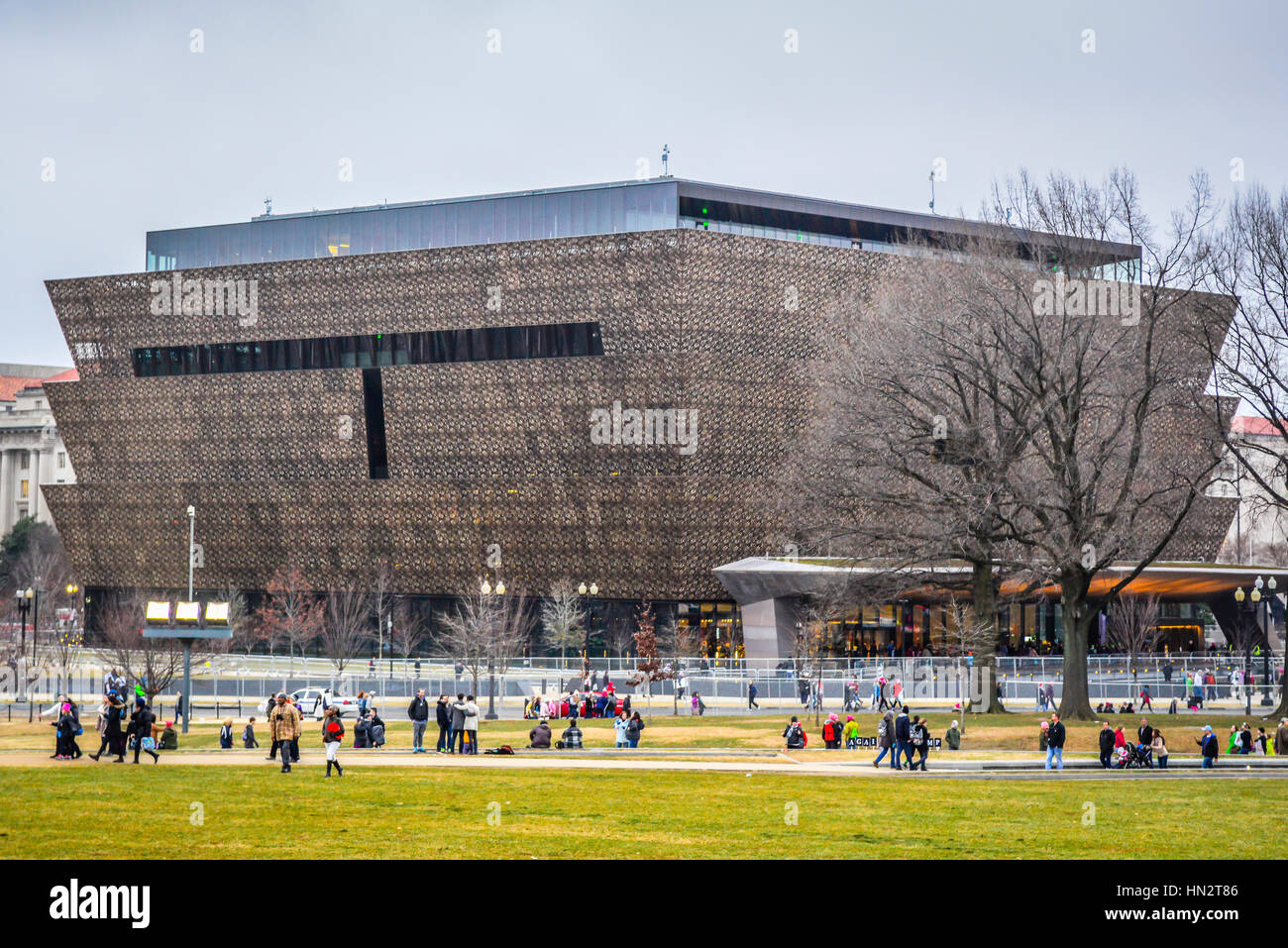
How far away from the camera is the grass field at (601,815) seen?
1997cm

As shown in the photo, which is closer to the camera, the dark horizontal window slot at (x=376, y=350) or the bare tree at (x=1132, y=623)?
the bare tree at (x=1132, y=623)

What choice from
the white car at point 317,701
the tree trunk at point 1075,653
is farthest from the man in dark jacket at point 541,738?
the tree trunk at point 1075,653

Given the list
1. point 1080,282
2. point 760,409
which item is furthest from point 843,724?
point 760,409

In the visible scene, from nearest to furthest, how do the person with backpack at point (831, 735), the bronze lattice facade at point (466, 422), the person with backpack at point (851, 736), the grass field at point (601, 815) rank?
the grass field at point (601, 815) < the person with backpack at point (831, 735) < the person with backpack at point (851, 736) < the bronze lattice facade at point (466, 422)

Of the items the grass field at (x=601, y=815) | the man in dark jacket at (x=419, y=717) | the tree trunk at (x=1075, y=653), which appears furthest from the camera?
the tree trunk at (x=1075, y=653)

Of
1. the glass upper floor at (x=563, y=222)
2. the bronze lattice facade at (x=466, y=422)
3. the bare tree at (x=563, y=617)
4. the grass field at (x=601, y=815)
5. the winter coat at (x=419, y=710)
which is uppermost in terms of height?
the glass upper floor at (x=563, y=222)

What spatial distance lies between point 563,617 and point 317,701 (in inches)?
1288

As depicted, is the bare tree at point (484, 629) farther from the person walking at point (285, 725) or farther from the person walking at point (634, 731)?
the person walking at point (285, 725)

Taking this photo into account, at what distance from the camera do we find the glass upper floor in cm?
9281

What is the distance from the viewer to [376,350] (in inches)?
3848

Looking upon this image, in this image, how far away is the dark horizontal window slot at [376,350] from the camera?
9150 centimetres

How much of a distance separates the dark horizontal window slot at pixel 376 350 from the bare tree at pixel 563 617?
1350cm

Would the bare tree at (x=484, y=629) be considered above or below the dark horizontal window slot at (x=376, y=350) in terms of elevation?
below
